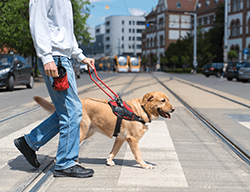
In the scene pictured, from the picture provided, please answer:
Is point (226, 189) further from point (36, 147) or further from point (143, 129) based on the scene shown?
point (36, 147)

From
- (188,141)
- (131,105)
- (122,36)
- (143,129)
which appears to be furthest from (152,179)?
(122,36)

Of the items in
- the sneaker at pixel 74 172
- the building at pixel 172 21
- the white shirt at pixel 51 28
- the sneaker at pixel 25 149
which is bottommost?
the sneaker at pixel 74 172

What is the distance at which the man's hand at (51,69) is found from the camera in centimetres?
346

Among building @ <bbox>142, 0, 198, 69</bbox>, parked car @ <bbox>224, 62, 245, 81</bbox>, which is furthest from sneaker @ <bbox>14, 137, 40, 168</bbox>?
building @ <bbox>142, 0, 198, 69</bbox>

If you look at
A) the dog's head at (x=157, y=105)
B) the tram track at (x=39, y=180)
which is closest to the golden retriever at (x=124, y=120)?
the dog's head at (x=157, y=105)

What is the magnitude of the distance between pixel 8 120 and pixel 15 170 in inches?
158

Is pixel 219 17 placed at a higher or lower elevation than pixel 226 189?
higher

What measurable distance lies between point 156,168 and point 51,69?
161 centimetres

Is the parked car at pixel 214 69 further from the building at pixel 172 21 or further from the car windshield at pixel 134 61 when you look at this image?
the building at pixel 172 21

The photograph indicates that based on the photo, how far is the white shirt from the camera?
3.48 meters

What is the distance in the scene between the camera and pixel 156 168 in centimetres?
413

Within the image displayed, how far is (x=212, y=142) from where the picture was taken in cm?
566

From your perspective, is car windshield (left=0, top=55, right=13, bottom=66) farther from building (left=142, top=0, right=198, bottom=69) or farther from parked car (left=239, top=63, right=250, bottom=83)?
building (left=142, top=0, right=198, bottom=69)

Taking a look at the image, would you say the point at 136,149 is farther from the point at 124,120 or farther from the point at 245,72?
the point at 245,72
